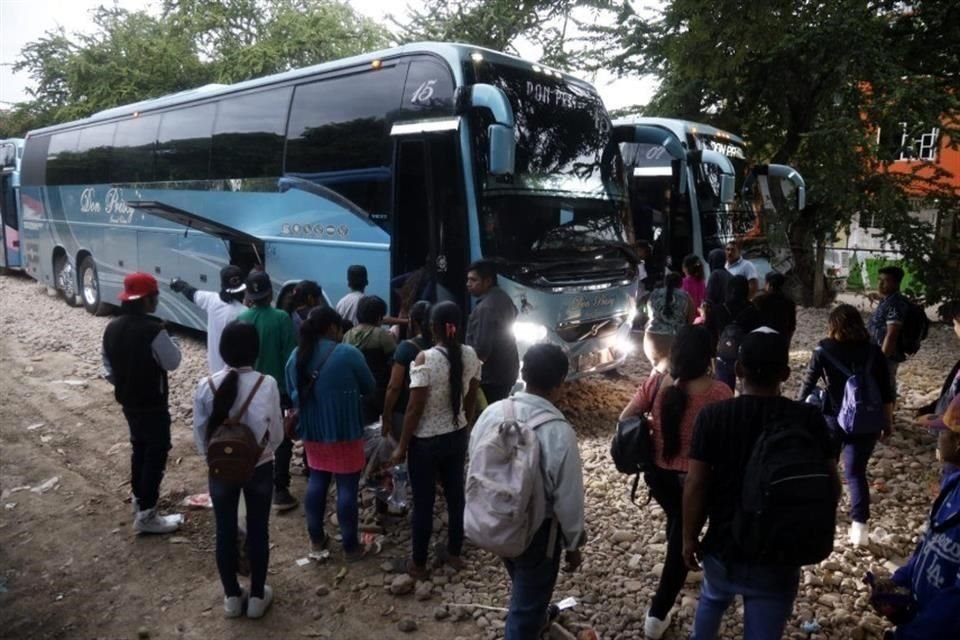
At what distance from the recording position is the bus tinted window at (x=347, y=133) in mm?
6816

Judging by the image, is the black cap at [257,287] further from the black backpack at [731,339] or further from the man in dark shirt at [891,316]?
the man in dark shirt at [891,316]

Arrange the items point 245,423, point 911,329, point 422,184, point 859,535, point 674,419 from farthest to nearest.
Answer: point 422,184 → point 911,329 → point 859,535 → point 245,423 → point 674,419

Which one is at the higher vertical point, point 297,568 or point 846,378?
point 846,378

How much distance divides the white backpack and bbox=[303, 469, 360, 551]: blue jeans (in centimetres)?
170

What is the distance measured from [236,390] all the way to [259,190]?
5273 mm

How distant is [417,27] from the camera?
1828cm

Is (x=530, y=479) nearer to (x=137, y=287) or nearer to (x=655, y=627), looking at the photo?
(x=655, y=627)

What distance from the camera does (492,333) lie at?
4926mm

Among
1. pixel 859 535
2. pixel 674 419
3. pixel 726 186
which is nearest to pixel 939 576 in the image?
pixel 674 419

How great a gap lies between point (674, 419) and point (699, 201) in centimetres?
919

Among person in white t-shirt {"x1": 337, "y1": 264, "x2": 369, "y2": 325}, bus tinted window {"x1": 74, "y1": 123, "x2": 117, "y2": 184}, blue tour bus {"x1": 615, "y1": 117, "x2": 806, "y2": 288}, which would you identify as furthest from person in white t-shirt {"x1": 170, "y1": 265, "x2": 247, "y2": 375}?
bus tinted window {"x1": 74, "y1": 123, "x2": 117, "y2": 184}

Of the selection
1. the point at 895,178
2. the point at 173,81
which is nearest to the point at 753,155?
the point at 895,178

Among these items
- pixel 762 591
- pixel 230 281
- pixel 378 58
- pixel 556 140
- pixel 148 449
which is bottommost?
pixel 148 449

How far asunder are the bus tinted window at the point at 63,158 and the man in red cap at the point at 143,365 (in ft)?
32.7
